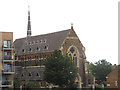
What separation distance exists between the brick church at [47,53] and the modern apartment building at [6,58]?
113 feet

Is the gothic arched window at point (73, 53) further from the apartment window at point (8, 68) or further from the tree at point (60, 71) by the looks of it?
the apartment window at point (8, 68)

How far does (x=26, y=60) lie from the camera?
392ft

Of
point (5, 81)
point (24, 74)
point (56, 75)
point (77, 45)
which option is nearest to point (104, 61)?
point (77, 45)

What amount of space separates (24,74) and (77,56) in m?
17.1

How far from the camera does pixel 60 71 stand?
303ft

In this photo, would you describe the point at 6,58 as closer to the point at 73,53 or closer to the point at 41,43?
the point at 73,53

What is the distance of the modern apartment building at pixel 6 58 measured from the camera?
69.6 meters

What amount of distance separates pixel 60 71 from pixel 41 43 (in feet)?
Result: 87.9

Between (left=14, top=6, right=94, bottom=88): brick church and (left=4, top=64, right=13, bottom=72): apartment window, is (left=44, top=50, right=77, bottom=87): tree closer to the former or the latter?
(left=14, top=6, right=94, bottom=88): brick church

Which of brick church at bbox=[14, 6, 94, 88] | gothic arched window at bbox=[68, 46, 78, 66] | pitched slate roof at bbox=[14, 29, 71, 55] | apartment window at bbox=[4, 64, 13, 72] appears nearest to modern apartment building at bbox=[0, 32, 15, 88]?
apartment window at bbox=[4, 64, 13, 72]

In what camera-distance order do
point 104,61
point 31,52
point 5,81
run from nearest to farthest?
point 5,81 → point 31,52 → point 104,61

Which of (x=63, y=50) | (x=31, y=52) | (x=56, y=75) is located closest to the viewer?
(x=56, y=75)

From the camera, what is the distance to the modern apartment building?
69625mm

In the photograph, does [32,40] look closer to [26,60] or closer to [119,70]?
[26,60]
